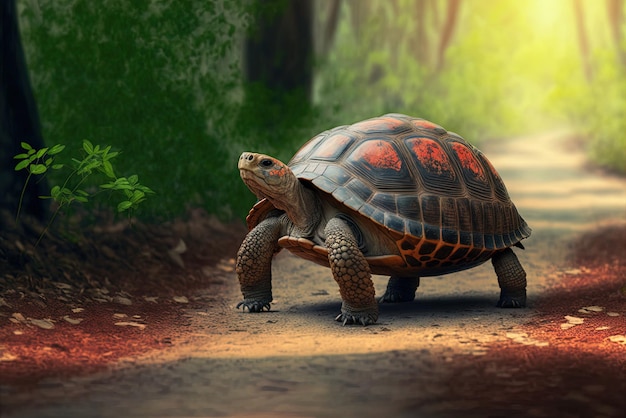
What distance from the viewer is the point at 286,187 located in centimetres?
658

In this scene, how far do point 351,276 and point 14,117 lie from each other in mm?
3689

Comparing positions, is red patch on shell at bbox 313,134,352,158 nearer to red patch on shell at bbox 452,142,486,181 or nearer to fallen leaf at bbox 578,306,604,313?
red patch on shell at bbox 452,142,486,181

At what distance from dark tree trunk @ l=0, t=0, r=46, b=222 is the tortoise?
7.30 feet

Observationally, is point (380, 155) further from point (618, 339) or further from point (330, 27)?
point (330, 27)

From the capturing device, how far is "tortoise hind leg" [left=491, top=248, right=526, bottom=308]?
7.23m

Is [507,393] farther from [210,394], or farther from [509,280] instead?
[509,280]

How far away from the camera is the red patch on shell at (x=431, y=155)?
6.77 metres

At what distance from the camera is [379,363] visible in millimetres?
4941

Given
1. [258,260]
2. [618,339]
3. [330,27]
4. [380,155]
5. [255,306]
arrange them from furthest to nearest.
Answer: [330,27] → [255,306] → [258,260] → [380,155] → [618,339]

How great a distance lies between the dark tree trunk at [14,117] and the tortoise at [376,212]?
7.30ft

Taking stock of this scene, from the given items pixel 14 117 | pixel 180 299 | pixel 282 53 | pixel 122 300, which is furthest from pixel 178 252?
pixel 282 53

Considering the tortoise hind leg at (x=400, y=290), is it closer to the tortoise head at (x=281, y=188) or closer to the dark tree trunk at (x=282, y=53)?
the tortoise head at (x=281, y=188)

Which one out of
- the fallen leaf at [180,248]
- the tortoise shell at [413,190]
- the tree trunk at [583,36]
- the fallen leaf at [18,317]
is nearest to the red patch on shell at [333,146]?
the tortoise shell at [413,190]

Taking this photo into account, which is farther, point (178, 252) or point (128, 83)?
point (178, 252)
